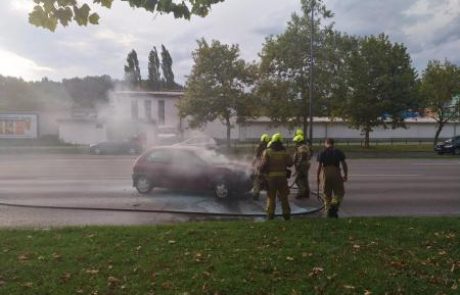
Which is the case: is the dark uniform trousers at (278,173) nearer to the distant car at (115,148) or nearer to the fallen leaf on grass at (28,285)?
the fallen leaf on grass at (28,285)

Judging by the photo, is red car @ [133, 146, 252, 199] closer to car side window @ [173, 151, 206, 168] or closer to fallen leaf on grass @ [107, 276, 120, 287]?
car side window @ [173, 151, 206, 168]

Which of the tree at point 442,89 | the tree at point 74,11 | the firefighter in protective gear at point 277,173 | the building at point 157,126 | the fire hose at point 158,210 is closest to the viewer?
the tree at point 74,11

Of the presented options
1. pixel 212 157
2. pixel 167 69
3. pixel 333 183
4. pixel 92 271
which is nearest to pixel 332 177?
pixel 333 183

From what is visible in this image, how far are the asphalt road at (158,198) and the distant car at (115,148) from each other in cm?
1395

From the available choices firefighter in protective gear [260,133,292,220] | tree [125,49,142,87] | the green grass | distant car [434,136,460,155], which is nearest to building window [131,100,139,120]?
tree [125,49,142,87]

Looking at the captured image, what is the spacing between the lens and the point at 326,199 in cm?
941

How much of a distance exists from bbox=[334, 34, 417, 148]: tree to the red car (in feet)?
79.5

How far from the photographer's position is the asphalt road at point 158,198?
33.8 ft

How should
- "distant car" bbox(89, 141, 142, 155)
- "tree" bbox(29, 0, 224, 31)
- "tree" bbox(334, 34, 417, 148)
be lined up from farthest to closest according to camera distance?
"tree" bbox(334, 34, 417, 148) < "distant car" bbox(89, 141, 142, 155) < "tree" bbox(29, 0, 224, 31)

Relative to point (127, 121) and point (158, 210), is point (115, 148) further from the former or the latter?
point (158, 210)

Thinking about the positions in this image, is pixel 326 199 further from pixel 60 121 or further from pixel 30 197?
pixel 60 121

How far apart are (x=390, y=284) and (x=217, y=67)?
31.3m

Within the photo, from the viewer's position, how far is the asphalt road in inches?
405

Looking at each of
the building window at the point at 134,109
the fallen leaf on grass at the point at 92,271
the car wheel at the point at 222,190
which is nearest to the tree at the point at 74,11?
the fallen leaf on grass at the point at 92,271
